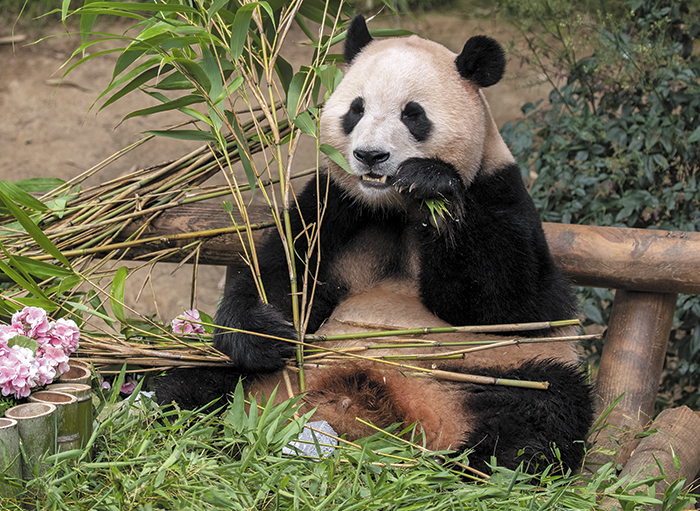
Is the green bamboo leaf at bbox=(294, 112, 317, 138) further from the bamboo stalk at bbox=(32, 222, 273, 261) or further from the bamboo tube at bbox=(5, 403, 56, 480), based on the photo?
the bamboo tube at bbox=(5, 403, 56, 480)

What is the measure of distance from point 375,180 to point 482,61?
43 cm

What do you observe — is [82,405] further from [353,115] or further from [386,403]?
[353,115]

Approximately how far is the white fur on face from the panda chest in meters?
0.16

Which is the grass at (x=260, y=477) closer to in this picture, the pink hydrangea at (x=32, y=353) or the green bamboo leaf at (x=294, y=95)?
the pink hydrangea at (x=32, y=353)

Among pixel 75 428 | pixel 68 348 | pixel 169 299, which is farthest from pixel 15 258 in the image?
pixel 169 299

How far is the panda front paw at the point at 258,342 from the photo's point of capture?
156 cm

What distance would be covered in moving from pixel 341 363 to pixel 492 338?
39cm

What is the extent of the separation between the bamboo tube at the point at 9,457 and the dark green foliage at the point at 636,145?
2.25m

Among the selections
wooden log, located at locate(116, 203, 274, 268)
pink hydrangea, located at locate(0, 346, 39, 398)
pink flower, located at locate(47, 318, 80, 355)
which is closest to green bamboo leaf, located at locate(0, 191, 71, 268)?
pink flower, located at locate(47, 318, 80, 355)

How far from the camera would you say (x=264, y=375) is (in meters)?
1.65

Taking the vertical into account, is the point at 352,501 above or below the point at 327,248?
below

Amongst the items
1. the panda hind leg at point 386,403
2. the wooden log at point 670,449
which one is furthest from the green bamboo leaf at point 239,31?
the wooden log at point 670,449

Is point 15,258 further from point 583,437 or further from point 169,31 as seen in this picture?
point 583,437

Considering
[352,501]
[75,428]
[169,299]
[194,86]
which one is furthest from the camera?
[169,299]
